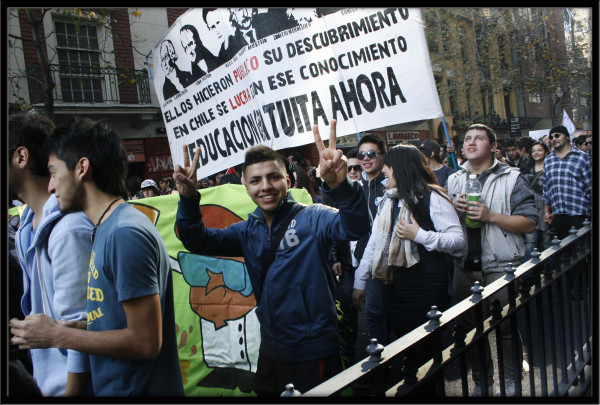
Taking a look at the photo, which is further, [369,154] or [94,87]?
[94,87]

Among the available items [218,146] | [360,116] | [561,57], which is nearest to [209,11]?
[218,146]

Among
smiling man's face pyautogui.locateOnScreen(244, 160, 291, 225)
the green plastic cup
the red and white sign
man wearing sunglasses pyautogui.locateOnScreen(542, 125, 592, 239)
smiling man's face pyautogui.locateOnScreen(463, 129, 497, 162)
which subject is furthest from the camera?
the red and white sign

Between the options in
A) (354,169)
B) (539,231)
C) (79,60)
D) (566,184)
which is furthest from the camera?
(79,60)

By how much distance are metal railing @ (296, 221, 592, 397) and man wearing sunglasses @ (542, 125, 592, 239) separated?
2.19 meters

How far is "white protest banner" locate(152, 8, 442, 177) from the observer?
159 inches

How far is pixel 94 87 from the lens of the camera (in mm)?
13508

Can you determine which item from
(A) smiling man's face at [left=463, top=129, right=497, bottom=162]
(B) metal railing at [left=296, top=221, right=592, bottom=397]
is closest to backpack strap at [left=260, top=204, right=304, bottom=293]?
(B) metal railing at [left=296, top=221, right=592, bottom=397]

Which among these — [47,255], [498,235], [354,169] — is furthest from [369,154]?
[47,255]

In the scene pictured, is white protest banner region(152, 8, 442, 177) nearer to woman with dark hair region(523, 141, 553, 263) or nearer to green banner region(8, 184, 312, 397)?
green banner region(8, 184, 312, 397)

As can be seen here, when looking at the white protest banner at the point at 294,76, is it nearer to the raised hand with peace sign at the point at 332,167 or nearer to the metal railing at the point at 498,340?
the metal railing at the point at 498,340

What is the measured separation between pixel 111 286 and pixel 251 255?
0.92m

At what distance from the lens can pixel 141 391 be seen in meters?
1.69

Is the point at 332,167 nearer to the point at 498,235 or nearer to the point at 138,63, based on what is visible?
the point at 498,235

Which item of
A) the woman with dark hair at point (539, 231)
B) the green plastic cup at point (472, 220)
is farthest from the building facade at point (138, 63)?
the green plastic cup at point (472, 220)
